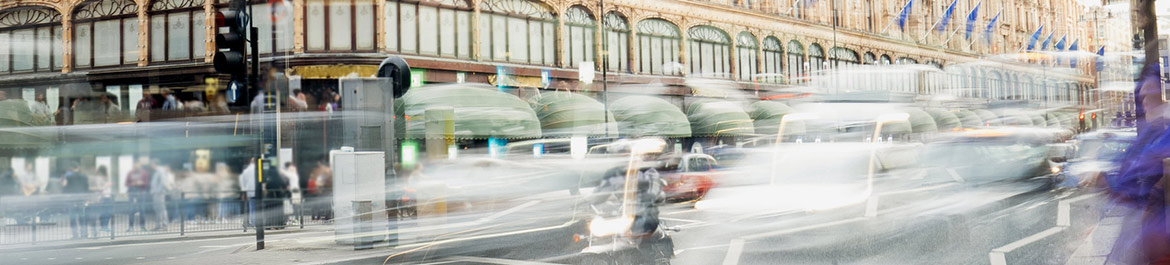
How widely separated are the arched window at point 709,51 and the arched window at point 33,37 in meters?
23.5

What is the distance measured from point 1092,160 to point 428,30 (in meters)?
19.6

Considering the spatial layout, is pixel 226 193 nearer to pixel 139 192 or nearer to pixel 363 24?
pixel 139 192

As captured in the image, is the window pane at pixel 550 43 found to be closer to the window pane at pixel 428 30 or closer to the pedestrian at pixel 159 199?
the window pane at pixel 428 30

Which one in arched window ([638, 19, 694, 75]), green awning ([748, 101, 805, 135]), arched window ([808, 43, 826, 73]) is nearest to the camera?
arched window ([638, 19, 694, 75])

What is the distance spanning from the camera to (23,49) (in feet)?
95.2

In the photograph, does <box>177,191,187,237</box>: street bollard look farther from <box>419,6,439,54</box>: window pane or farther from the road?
<box>419,6,439,54</box>: window pane

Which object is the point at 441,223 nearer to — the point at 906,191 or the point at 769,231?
the point at 769,231

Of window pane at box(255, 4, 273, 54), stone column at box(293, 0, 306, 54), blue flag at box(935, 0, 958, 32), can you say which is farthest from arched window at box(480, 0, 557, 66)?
blue flag at box(935, 0, 958, 32)

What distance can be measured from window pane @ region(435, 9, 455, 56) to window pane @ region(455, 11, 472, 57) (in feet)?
0.54

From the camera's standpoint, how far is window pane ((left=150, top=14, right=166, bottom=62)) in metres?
27.0

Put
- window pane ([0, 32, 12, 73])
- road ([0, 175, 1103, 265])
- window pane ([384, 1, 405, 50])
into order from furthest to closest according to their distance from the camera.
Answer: window pane ([0, 32, 12, 73]), window pane ([384, 1, 405, 50]), road ([0, 175, 1103, 265])

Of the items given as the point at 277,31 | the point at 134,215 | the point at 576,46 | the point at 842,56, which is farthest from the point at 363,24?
the point at 842,56

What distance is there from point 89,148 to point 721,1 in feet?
82.7

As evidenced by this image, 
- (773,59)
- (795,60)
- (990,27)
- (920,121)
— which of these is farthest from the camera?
(795,60)
